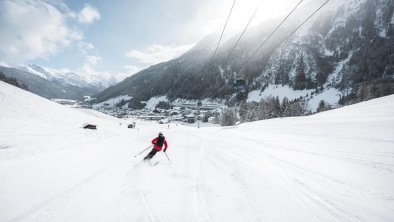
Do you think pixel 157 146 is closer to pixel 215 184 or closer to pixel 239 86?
pixel 215 184

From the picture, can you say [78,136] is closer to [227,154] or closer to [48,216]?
[227,154]

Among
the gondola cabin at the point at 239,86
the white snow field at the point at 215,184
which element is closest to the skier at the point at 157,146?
the white snow field at the point at 215,184

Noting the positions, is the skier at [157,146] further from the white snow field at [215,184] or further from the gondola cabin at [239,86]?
the gondola cabin at [239,86]

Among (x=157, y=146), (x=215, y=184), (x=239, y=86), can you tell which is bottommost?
(x=215, y=184)

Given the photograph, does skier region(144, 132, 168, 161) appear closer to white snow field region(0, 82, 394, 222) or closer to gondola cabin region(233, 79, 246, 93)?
white snow field region(0, 82, 394, 222)

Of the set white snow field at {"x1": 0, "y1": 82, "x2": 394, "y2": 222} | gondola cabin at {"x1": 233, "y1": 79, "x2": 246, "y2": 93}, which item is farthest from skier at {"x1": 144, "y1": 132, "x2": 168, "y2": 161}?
gondola cabin at {"x1": 233, "y1": 79, "x2": 246, "y2": 93}

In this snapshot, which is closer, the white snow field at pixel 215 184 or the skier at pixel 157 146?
the white snow field at pixel 215 184

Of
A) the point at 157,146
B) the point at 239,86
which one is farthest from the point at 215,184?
the point at 239,86

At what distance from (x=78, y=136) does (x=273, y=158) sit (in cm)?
2027

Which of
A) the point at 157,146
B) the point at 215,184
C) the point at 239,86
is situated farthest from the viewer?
the point at 239,86

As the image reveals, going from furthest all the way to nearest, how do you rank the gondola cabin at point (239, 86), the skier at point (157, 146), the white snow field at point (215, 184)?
Result: the gondola cabin at point (239, 86)
the skier at point (157, 146)
the white snow field at point (215, 184)

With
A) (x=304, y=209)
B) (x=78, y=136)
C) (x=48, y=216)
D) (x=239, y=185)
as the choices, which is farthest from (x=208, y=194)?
(x=78, y=136)

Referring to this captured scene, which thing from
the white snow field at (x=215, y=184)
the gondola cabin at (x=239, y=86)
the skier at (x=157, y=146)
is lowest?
the white snow field at (x=215, y=184)

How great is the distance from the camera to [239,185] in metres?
8.81
